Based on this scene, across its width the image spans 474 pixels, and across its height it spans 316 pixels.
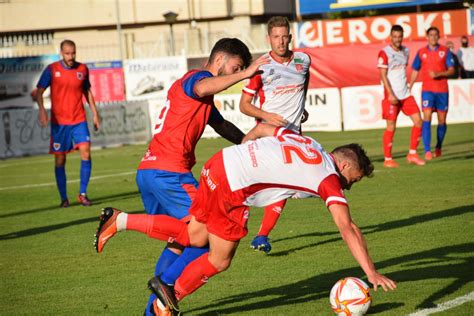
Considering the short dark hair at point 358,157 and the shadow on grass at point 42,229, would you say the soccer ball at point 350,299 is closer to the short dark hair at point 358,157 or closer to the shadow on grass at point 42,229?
the short dark hair at point 358,157

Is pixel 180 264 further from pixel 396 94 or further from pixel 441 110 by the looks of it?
pixel 441 110

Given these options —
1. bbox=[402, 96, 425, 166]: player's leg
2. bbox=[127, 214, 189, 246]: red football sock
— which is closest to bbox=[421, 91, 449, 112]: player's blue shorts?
bbox=[402, 96, 425, 166]: player's leg

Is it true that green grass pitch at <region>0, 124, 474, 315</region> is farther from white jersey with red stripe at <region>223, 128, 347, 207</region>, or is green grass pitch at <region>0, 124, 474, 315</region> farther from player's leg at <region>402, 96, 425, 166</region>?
white jersey with red stripe at <region>223, 128, 347, 207</region>

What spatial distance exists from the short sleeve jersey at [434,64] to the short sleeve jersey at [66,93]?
22.4 ft

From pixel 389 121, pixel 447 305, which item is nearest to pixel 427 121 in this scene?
pixel 389 121

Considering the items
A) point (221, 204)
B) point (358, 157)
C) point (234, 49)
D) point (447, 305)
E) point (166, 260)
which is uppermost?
point (234, 49)

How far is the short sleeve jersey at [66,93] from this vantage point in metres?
15.6

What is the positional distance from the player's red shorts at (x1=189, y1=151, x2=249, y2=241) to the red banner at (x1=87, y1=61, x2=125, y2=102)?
32.5 metres

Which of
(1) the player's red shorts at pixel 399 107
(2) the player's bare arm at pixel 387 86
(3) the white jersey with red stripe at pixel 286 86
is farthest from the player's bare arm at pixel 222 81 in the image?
(1) the player's red shorts at pixel 399 107

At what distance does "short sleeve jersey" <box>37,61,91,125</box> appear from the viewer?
15578 mm

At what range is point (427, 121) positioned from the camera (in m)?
18.8

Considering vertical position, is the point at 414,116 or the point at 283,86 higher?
the point at 283,86

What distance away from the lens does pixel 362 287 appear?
22.9 feet

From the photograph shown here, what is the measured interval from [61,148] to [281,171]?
377 inches
